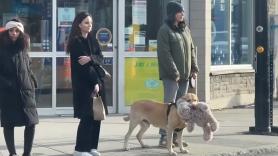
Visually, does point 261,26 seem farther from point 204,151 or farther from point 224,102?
point 224,102

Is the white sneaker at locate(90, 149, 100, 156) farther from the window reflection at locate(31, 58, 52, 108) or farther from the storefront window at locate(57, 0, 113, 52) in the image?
the storefront window at locate(57, 0, 113, 52)

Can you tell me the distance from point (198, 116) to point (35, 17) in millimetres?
5309

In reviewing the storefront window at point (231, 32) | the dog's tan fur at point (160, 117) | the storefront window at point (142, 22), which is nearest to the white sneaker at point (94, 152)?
the dog's tan fur at point (160, 117)

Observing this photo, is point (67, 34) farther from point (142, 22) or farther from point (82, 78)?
point (82, 78)

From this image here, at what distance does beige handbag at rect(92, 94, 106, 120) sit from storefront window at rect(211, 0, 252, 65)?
6725mm

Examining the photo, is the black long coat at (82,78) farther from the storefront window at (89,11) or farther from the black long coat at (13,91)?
the storefront window at (89,11)

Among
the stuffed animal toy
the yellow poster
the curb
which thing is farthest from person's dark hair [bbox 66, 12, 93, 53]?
the yellow poster

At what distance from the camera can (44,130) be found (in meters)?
11.3

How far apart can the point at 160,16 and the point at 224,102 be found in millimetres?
2468

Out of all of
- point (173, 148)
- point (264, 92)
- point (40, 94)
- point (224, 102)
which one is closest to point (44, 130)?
point (40, 94)

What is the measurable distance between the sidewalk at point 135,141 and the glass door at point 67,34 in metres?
0.60

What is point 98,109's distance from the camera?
8.30 metres

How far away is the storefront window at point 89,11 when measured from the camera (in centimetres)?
1309

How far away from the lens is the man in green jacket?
917cm
